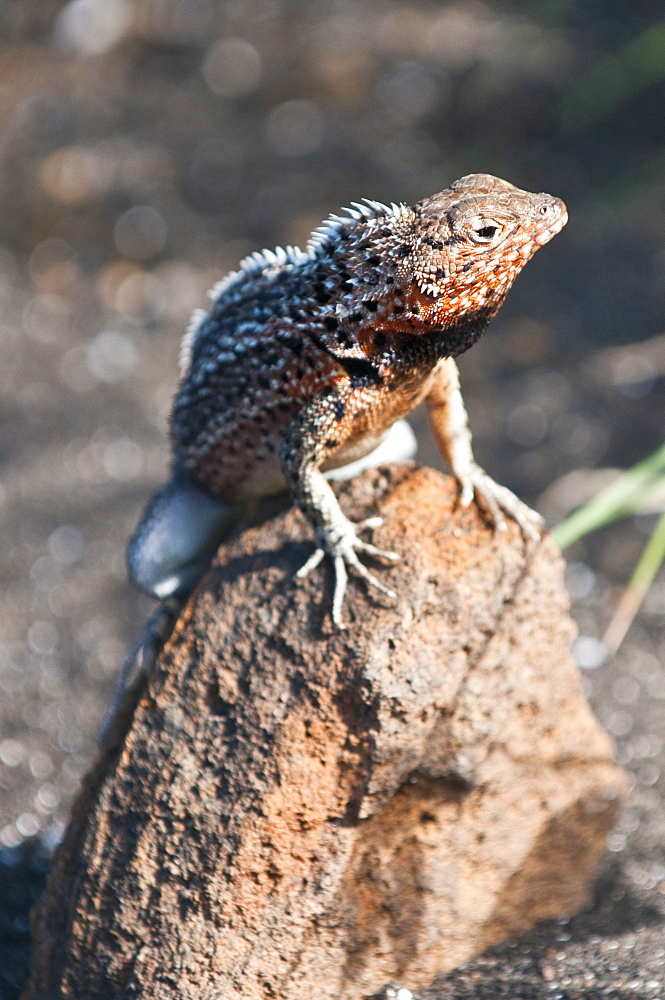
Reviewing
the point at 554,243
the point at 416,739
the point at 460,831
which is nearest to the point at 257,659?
the point at 416,739

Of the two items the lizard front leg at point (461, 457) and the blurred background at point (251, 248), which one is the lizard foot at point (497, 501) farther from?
the blurred background at point (251, 248)

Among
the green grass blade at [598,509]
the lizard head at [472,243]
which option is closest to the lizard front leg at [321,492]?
the lizard head at [472,243]

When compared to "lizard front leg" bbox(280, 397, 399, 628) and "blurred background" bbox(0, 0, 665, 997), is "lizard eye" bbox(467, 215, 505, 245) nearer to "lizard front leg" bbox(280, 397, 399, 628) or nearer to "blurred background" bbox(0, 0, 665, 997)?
"lizard front leg" bbox(280, 397, 399, 628)

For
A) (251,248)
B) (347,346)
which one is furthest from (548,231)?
(251,248)

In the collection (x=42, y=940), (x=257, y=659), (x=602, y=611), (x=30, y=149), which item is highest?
(x=30, y=149)

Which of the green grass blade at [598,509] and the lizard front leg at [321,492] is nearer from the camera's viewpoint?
the lizard front leg at [321,492]

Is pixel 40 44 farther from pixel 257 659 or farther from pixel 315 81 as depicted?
pixel 257 659
